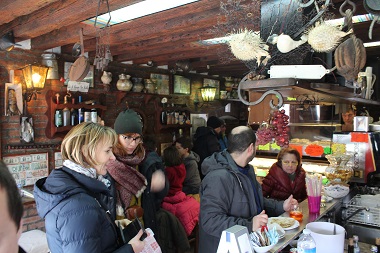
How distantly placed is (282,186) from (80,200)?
251 centimetres

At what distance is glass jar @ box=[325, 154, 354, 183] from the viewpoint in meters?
3.35

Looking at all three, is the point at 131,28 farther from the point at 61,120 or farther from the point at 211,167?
the point at 211,167

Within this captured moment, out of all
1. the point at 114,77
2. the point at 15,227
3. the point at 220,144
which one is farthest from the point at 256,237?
the point at 220,144

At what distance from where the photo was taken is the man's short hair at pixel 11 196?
2.44 feet

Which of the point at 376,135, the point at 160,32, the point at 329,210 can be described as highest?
the point at 160,32

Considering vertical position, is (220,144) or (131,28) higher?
(131,28)

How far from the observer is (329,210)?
2668 millimetres

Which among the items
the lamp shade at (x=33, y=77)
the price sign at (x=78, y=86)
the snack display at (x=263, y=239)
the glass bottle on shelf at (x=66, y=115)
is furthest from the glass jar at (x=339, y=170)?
the lamp shade at (x=33, y=77)

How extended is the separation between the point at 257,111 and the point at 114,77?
3442 millimetres

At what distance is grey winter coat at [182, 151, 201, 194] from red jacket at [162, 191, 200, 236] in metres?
0.50

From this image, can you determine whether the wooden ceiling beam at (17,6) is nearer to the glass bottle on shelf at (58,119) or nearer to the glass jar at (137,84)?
the glass bottle on shelf at (58,119)

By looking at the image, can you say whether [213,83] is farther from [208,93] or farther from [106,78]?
[106,78]

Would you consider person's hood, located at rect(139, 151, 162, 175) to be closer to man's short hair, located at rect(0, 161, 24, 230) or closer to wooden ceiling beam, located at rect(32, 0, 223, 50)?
wooden ceiling beam, located at rect(32, 0, 223, 50)

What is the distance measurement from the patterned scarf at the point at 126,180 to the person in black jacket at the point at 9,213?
1.64m
